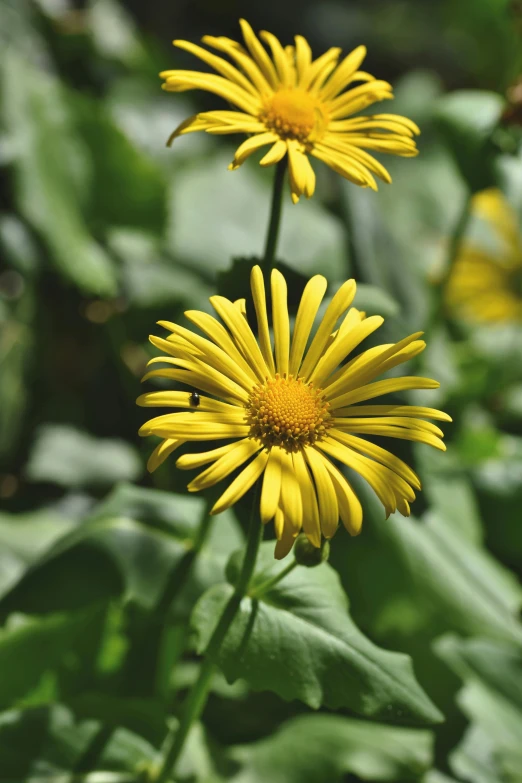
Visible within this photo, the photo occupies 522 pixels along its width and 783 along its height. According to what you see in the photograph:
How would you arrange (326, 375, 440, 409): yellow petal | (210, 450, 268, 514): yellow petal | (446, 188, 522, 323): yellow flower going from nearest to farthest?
(210, 450, 268, 514): yellow petal → (326, 375, 440, 409): yellow petal → (446, 188, 522, 323): yellow flower

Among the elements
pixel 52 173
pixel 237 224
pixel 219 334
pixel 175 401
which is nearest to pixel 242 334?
pixel 219 334

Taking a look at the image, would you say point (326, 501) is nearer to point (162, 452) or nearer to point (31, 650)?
point (162, 452)

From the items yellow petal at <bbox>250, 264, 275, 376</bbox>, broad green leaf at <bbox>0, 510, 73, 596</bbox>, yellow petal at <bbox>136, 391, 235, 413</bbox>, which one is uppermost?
yellow petal at <bbox>250, 264, 275, 376</bbox>

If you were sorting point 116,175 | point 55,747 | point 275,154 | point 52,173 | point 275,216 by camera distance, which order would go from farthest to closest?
1. point 116,175
2. point 52,173
3. point 55,747
4. point 275,216
5. point 275,154

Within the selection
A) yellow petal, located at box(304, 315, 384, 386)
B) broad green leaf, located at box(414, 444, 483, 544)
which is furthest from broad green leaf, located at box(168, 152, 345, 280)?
yellow petal, located at box(304, 315, 384, 386)

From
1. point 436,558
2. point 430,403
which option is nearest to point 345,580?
point 436,558

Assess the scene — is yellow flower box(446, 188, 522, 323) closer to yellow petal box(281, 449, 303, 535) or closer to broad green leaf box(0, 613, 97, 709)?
broad green leaf box(0, 613, 97, 709)

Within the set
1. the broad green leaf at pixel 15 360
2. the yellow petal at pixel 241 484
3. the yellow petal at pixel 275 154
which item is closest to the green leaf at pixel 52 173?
the broad green leaf at pixel 15 360
